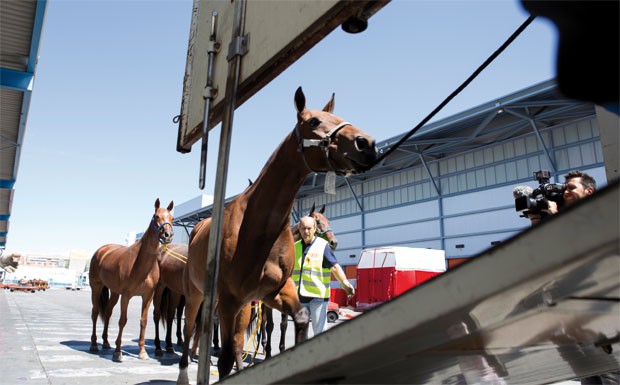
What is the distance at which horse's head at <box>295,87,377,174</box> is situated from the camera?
8.61ft

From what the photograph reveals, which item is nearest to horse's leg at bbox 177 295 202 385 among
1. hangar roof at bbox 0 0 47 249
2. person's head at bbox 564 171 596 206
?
person's head at bbox 564 171 596 206

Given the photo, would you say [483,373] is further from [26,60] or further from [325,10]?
[26,60]

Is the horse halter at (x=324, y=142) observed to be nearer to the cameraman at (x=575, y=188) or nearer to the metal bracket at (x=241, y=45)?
the metal bracket at (x=241, y=45)

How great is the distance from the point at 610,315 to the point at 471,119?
2341 cm

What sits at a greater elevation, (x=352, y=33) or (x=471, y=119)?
(x=471, y=119)

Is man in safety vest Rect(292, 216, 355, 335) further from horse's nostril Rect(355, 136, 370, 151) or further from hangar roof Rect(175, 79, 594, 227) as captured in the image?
hangar roof Rect(175, 79, 594, 227)

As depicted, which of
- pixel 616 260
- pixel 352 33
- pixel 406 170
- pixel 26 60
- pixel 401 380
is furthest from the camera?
pixel 406 170

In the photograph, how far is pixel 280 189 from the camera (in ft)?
10.1

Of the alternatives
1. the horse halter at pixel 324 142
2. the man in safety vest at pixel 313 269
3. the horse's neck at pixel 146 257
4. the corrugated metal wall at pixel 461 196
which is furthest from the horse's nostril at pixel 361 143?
the corrugated metal wall at pixel 461 196

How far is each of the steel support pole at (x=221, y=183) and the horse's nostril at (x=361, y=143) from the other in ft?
2.93

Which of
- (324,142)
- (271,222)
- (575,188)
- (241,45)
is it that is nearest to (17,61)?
(271,222)

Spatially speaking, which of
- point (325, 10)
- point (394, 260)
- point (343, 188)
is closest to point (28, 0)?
point (325, 10)

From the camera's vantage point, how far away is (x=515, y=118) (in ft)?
72.5

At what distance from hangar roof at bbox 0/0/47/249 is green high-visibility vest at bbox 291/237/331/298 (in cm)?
515
